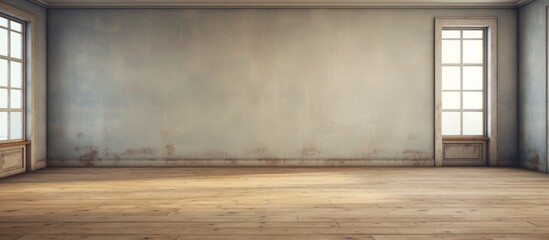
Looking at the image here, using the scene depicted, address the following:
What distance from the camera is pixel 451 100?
23.7ft

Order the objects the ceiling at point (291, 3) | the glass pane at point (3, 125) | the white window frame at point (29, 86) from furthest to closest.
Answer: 1. the ceiling at point (291, 3)
2. the white window frame at point (29, 86)
3. the glass pane at point (3, 125)

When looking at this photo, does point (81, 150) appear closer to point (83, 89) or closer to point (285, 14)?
point (83, 89)

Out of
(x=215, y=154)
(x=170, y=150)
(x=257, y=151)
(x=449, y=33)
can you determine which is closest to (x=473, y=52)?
(x=449, y=33)

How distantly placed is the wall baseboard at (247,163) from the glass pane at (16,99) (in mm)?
1137

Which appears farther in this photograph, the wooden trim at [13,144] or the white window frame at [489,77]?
the white window frame at [489,77]

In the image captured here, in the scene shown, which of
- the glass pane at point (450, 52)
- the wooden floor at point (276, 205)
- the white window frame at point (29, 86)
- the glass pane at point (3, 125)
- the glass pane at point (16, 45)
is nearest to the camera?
the wooden floor at point (276, 205)

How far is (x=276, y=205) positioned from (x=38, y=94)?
16.5ft

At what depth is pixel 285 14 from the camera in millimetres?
7098

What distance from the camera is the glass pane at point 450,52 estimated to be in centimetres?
721

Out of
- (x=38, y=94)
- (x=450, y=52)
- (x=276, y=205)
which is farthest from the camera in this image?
(x=450, y=52)

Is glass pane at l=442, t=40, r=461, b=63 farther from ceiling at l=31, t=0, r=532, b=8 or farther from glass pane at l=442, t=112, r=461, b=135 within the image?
glass pane at l=442, t=112, r=461, b=135

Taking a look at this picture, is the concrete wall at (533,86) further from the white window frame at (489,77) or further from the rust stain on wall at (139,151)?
the rust stain on wall at (139,151)

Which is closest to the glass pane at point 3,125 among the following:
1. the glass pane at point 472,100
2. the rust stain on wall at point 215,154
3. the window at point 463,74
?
the rust stain on wall at point 215,154

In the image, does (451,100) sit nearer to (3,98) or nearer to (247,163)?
(247,163)
